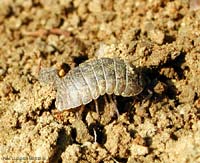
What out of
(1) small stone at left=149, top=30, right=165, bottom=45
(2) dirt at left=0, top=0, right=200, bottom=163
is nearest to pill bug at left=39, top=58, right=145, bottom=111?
(2) dirt at left=0, top=0, right=200, bottom=163

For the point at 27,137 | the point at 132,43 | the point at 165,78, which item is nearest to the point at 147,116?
the point at 165,78

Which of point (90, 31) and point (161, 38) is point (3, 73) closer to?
point (90, 31)

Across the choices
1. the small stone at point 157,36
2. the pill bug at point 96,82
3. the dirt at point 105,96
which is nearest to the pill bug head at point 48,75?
the dirt at point 105,96

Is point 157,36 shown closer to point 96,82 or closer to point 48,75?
point 96,82

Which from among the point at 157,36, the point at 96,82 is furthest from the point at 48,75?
→ the point at 157,36

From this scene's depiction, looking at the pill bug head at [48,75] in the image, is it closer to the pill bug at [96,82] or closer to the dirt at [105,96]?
the dirt at [105,96]
